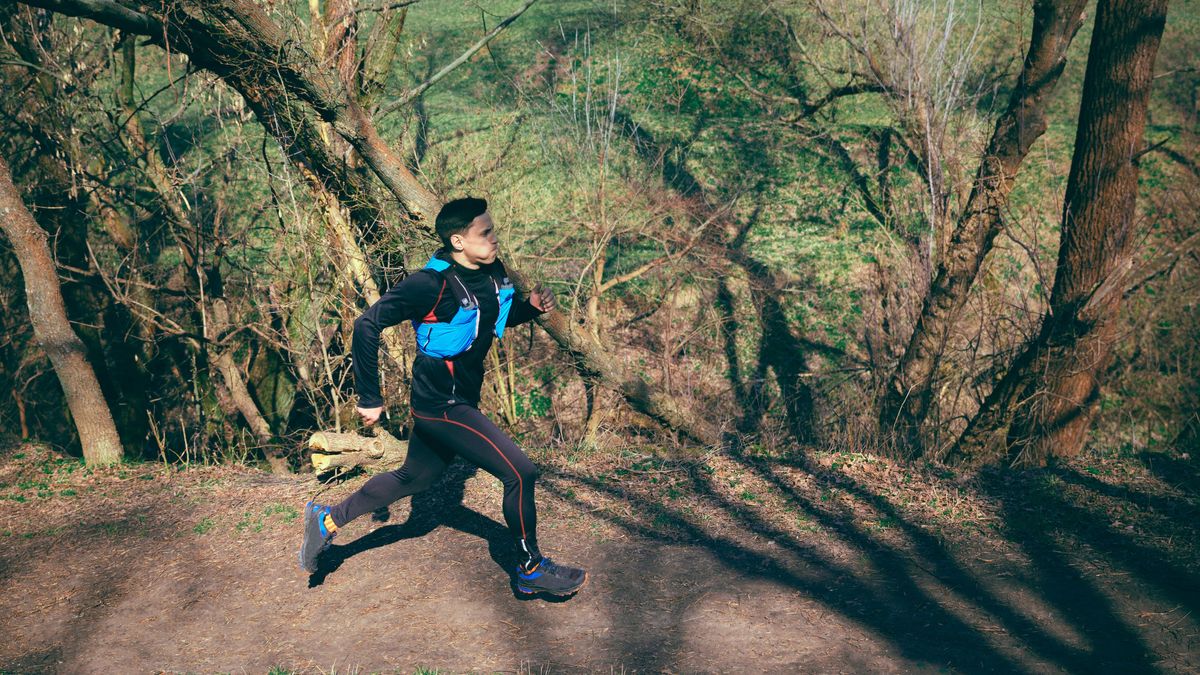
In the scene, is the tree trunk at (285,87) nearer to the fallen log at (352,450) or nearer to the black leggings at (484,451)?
the fallen log at (352,450)

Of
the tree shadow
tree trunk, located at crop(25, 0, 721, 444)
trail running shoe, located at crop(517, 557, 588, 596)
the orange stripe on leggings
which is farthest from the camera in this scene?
tree trunk, located at crop(25, 0, 721, 444)


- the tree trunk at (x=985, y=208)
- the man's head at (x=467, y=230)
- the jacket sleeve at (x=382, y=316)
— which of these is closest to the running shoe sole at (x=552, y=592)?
the jacket sleeve at (x=382, y=316)

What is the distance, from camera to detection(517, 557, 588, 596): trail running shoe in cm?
455

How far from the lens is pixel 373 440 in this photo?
21.0 ft

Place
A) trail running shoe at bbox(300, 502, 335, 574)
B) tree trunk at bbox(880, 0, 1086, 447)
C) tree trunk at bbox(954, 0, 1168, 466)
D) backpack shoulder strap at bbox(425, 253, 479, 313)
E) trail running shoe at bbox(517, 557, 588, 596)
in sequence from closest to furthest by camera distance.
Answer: backpack shoulder strap at bbox(425, 253, 479, 313) < trail running shoe at bbox(517, 557, 588, 596) < trail running shoe at bbox(300, 502, 335, 574) < tree trunk at bbox(954, 0, 1168, 466) < tree trunk at bbox(880, 0, 1086, 447)

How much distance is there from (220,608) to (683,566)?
9.42 feet

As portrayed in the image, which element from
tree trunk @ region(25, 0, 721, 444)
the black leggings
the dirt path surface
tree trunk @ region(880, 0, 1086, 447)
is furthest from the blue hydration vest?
tree trunk @ region(880, 0, 1086, 447)

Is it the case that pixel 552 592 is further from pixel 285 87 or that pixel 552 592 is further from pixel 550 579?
pixel 285 87

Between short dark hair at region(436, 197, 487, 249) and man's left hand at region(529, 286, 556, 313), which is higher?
short dark hair at region(436, 197, 487, 249)

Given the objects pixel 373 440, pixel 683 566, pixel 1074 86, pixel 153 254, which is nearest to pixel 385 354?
pixel 373 440

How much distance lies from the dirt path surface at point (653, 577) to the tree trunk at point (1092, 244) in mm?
1225

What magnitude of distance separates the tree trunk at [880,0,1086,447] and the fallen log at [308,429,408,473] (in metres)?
5.10

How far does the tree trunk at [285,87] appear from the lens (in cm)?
631

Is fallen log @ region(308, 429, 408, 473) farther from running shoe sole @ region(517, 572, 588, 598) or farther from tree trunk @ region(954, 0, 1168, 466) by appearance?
tree trunk @ region(954, 0, 1168, 466)
